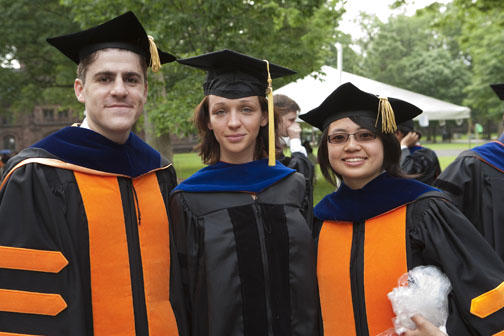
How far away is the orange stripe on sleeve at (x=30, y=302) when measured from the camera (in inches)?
66.0

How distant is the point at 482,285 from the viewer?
5.93ft

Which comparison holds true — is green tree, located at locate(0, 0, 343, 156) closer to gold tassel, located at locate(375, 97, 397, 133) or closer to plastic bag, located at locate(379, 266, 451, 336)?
gold tassel, located at locate(375, 97, 397, 133)

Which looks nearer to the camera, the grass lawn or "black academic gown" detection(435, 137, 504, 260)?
"black academic gown" detection(435, 137, 504, 260)

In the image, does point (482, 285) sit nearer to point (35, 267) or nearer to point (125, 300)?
point (125, 300)

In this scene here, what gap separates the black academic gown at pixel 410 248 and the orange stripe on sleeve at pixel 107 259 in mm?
990

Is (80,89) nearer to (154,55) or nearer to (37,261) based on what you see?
(154,55)

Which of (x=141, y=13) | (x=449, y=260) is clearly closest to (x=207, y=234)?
(x=449, y=260)

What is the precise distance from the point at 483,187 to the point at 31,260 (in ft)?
9.43

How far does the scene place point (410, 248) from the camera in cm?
198

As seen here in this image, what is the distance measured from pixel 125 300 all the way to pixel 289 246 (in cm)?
84

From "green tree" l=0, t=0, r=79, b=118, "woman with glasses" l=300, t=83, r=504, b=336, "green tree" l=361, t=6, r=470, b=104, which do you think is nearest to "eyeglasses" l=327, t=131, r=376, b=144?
"woman with glasses" l=300, t=83, r=504, b=336

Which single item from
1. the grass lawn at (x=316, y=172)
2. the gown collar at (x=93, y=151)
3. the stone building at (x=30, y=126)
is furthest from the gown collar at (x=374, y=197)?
the stone building at (x=30, y=126)

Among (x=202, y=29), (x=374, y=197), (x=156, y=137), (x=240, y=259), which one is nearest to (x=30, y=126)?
(x=156, y=137)

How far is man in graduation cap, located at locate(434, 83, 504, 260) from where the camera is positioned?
9.71 ft
